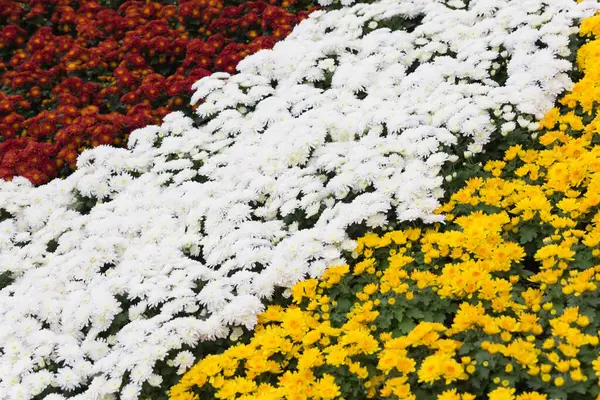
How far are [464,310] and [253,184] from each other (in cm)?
217

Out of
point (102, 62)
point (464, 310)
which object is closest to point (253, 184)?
point (464, 310)

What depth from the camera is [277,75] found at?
21.4 ft

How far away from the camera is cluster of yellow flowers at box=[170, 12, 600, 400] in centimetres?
319

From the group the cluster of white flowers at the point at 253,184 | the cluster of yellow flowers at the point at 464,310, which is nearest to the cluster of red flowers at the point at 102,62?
the cluster of white flowers at the point at 253,184

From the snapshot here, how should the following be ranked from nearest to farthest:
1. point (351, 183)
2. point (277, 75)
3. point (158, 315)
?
point (158, 315)
point (351, 183)
point (277, 75)

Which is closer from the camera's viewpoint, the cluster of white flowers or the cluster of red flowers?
the cluster of white flowers

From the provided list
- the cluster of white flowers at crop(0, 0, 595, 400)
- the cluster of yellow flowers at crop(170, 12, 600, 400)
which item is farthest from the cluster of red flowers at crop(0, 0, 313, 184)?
the cluster of yellow flowers at crop(170, 12, 600, 400)

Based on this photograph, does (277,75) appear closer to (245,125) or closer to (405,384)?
(245,125)

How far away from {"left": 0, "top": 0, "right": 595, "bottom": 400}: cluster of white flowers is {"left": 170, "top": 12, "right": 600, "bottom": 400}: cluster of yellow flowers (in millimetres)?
258

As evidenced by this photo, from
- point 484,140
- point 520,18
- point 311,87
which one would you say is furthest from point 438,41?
point 484,140

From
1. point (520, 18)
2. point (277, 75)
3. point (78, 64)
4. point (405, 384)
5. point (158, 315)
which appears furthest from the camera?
point (78, 64)

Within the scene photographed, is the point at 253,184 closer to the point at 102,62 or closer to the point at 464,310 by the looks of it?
the point at 464,310

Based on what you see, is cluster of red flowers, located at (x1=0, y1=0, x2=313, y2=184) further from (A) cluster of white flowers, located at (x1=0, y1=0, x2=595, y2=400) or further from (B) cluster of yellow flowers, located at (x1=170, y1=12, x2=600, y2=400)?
(B) cluster of yellow flowers, located at (x1=170, y1=12, x2=600, y2=400)

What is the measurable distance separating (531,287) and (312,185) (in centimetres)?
175
